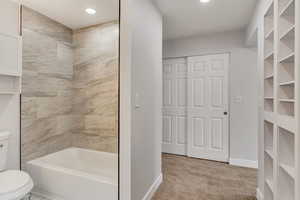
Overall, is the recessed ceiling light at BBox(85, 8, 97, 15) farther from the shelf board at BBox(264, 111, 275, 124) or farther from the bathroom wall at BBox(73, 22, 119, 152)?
the shelf board at BBox(264, 111, 275, 124)

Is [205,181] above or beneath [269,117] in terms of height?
beneath

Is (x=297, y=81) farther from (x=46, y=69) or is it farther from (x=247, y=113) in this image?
(x=46, y=69)

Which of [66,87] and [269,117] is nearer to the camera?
[269,117]

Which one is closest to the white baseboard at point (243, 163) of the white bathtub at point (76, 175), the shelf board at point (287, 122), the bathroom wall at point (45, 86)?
the shelf board at point (287, 122)

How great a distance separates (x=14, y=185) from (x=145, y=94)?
145cm

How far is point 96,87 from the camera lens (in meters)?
2.17

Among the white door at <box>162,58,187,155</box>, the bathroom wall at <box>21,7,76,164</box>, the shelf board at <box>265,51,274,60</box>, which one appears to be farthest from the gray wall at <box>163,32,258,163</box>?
the bathroom wall at <box>21,7,76,164</box>

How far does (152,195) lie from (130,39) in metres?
1.81

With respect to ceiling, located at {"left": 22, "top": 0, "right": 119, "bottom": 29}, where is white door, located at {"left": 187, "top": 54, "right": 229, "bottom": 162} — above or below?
below

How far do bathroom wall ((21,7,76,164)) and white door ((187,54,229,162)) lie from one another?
7.48 ft

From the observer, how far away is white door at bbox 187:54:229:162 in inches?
124

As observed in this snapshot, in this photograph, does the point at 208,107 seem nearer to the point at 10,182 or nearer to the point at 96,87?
the point at 96,87

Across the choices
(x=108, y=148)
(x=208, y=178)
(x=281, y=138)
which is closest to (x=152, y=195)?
(x=108, y=148)

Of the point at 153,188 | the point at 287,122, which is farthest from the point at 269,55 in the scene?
the point at 153,188
